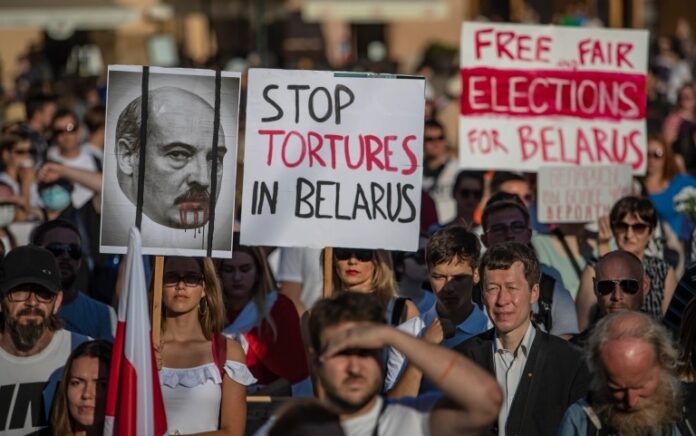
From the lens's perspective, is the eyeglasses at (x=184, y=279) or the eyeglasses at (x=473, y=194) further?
the eyeglasses at (x=473, y=194)

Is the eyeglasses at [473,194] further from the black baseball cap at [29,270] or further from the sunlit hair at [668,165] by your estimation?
the black baseball cap at [29,270]

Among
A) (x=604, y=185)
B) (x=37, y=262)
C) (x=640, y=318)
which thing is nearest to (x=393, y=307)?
(x=37, y=262)

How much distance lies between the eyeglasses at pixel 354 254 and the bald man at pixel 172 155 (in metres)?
0.73

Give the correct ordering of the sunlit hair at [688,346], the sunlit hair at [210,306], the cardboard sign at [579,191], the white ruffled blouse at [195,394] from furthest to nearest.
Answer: the cardboard sign at [579,191] < the sunlit hair at [210,306] < the white ruffled blouse at [195,394] < the sunlit hair at [688,346]

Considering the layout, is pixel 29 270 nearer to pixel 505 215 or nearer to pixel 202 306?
pixel 202 306

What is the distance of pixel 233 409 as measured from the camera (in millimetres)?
6473

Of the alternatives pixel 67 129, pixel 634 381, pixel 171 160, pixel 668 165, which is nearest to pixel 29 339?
pixel 171 160

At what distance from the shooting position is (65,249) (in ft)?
27.3

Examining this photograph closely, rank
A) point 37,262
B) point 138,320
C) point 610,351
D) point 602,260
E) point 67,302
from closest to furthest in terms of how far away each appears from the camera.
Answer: point 610,351 < point 138,320 < point 37,262 < point 602,260 < point 67,302

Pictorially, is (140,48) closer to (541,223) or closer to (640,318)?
(541,223)

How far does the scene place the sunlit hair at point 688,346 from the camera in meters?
5.88

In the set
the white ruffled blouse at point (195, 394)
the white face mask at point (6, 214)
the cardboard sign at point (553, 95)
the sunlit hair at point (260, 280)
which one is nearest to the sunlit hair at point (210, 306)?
the white ruffled blouse at point (195, 394)

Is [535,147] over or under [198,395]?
over

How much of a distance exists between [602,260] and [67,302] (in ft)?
8.29
